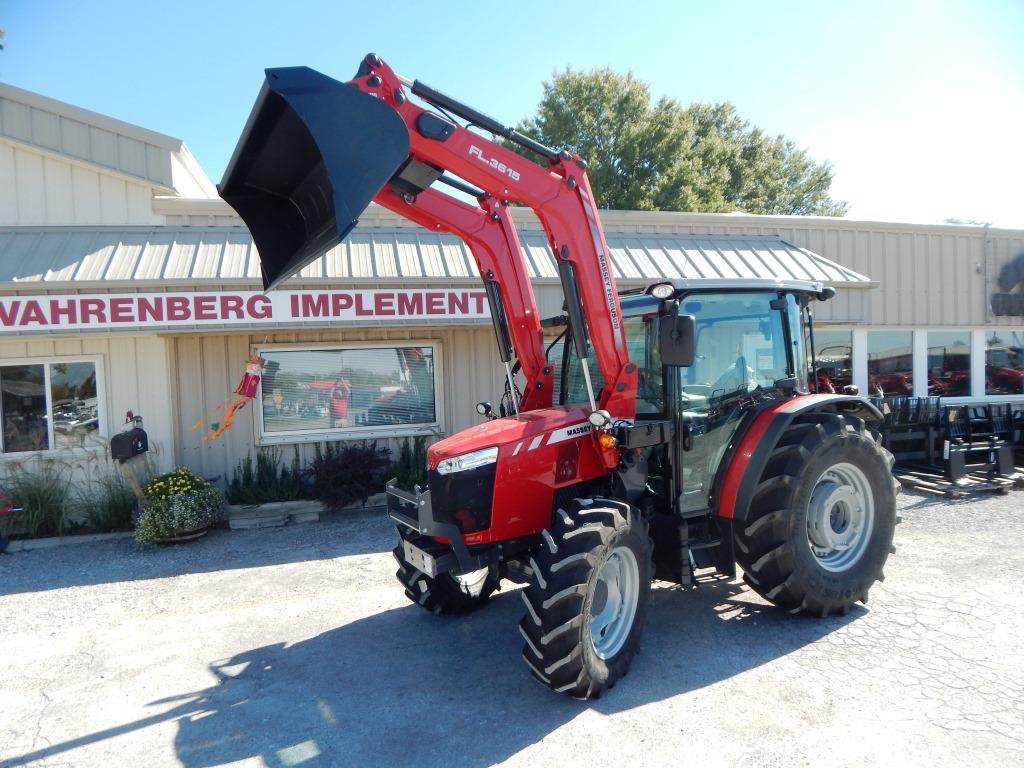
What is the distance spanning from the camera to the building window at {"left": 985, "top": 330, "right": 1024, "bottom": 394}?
478 inches

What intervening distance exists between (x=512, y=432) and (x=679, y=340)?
43.1 inches

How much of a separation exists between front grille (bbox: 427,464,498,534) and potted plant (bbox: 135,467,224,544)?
14.7ft

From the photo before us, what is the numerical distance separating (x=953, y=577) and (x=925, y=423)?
4.68 m

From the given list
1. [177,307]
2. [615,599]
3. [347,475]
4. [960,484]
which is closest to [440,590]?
[615,599]

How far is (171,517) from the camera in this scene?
271 inches

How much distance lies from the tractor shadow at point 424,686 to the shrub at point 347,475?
326cm

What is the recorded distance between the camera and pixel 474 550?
372 centimetres

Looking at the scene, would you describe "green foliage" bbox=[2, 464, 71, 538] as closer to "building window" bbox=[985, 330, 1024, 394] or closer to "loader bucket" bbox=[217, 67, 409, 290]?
"loader bucket" bbox=[217, 67, 409, 290]

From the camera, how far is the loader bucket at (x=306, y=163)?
305 cm

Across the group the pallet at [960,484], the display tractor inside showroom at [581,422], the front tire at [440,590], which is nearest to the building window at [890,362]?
the pallet at [960,484]

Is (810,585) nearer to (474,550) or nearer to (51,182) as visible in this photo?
(474,550)

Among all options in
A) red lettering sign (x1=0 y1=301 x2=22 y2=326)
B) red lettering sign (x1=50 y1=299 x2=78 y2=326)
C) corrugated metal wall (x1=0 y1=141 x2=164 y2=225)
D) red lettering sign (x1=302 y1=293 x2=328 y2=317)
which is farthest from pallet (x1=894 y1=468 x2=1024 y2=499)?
red lettering sign (x1=0 y1=301 x2=22 y2=326)

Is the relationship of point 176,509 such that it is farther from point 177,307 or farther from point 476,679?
point 476,679

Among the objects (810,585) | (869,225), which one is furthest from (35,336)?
(869,225)
